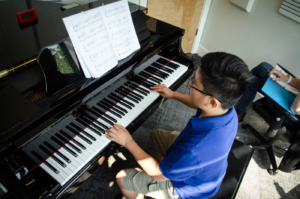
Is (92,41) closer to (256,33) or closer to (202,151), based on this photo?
(202,151)

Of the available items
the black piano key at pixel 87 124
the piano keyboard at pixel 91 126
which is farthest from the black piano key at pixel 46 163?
the black piano key at pixel 87 124

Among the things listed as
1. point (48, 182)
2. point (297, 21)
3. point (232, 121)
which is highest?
point (297, 21)

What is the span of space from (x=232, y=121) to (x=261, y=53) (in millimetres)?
2115

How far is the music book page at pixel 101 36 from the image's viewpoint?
113cm

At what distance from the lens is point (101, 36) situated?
4.07ft

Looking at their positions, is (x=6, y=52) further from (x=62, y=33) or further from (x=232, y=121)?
(x=232, y=121)

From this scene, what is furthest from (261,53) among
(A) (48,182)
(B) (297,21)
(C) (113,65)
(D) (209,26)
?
(A) (48,182)

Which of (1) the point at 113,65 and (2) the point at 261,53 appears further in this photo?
(2) the point at 261,53

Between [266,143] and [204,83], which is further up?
[204,83]

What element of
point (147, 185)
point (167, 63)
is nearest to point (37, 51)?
point (167, 63)

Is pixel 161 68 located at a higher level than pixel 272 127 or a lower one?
higher

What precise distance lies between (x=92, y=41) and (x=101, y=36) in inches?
3.0

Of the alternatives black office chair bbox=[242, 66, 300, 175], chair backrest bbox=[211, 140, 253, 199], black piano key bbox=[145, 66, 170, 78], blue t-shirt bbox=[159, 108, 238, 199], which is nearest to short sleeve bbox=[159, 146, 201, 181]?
blue t-shirt bbox=[159, 108, 238, 199]

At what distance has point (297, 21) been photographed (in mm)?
2238
